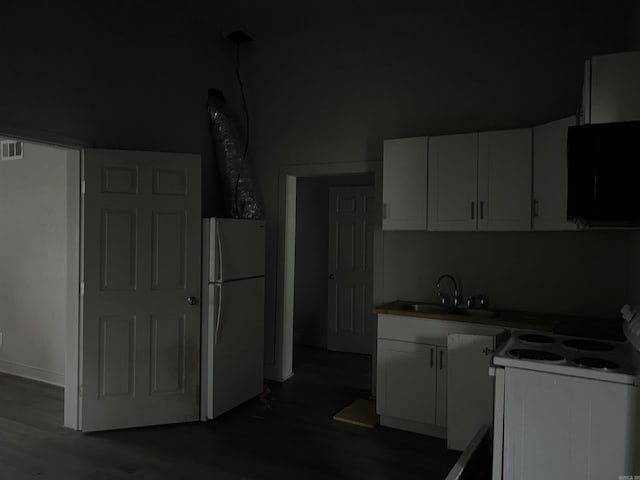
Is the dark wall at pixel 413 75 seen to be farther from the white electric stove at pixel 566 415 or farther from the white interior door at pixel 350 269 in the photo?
the white electric stove at pixel 566 415

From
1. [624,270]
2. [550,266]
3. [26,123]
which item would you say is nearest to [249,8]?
[26,123]

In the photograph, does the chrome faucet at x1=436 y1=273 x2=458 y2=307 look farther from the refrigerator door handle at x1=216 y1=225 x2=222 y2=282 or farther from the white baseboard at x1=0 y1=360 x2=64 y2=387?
the white baseboard at x1=0 y1=360 x2=64 y2=387

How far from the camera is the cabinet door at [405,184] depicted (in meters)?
3.46

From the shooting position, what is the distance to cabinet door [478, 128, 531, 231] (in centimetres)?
312

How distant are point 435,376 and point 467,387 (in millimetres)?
280

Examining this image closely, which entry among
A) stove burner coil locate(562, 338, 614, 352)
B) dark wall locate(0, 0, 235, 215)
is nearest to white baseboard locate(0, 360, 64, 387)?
dark wall locate(0, 0, 235, 215)

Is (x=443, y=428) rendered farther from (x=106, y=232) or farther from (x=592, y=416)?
(x=106, y=232)

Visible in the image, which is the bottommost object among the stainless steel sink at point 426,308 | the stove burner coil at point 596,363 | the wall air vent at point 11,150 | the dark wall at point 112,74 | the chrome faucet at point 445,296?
the stainless steel sink at point 426,308

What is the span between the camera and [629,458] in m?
1.82

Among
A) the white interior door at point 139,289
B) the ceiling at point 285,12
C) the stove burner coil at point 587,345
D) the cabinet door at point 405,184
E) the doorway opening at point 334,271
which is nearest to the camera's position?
the stove burner coil at point 587,345

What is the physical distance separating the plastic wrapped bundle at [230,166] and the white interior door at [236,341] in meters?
0.66

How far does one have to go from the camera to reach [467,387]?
2961mm

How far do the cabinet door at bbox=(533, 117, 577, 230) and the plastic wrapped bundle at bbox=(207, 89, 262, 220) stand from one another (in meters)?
2.33

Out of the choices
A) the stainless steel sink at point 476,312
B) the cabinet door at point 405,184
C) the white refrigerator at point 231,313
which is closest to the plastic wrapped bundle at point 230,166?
the white refrigerator at point 231,313
